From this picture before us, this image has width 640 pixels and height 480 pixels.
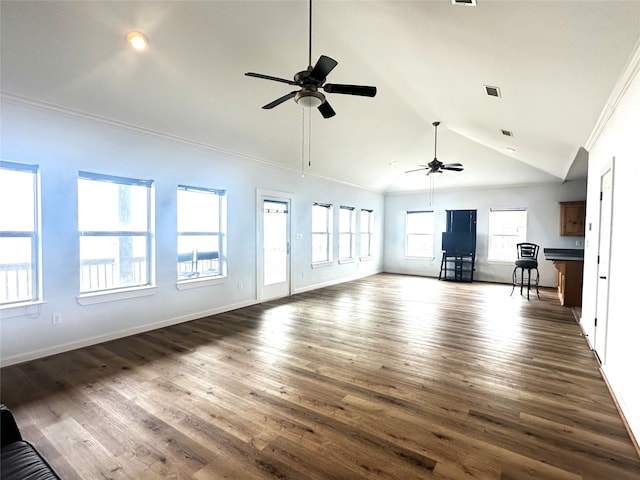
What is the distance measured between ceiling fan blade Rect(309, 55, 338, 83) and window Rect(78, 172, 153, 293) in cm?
291

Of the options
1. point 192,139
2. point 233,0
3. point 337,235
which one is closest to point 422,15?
point 233,0

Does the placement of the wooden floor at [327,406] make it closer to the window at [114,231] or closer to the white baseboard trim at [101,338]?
the white baseboard trim at [101,338]

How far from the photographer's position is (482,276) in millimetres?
8641

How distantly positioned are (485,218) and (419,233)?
1895mm

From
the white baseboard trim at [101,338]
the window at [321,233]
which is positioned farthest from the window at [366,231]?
the white baseboard trim at [101,338]

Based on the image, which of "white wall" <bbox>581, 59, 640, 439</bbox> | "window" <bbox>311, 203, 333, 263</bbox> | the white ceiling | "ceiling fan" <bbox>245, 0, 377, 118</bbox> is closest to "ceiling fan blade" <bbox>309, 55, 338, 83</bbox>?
"ceiling fan" <bbox>245, 0, 377, 118</bbox>

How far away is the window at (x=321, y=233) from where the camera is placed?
739 centimetres

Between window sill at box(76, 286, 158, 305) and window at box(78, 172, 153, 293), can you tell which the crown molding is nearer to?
Answer: window at box(78, 172, 153, 293)

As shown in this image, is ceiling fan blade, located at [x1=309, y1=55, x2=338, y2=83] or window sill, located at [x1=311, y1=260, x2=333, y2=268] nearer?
ceiling fan blade, located at [x1=309, y1=55, x2=338, y2=83]

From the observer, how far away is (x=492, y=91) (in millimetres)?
3352

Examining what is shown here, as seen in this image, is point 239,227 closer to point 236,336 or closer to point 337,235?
point 236,336

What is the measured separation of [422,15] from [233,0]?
5.34 ft

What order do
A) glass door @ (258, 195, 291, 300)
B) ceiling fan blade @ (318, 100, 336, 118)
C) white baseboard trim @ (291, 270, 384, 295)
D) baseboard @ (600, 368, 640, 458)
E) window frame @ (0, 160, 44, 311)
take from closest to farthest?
baseboard @ (600, 368, 640, 458)
ceiling fan blade @ (318, 100, 336, 118)
window frame @ (0, 160, 44, 311)
glass door @ (258, 195, 291, 300)
white baseboard trim @ (291, 270, 384, 295)

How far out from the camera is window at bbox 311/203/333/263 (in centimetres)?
739
